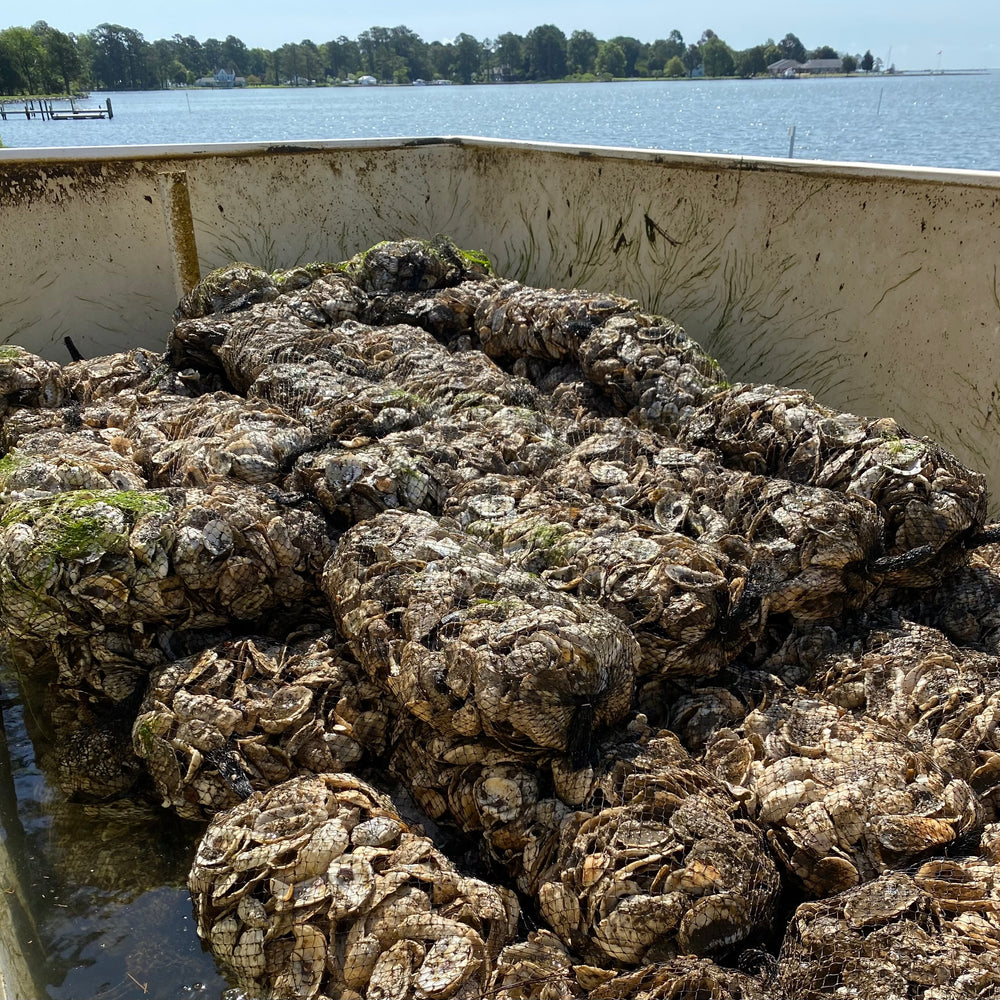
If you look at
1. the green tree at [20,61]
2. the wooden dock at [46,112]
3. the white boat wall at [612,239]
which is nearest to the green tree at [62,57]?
the green tree at [20,61]

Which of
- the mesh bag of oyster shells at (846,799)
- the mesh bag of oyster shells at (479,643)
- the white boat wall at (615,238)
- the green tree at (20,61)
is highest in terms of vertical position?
the green tree at (20,61)

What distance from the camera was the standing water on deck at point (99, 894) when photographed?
6.61 ft

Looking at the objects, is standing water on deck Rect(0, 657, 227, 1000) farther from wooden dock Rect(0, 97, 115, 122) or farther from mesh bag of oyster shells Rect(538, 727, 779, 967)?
wooden dock Rect(0, 97, 115, 122)

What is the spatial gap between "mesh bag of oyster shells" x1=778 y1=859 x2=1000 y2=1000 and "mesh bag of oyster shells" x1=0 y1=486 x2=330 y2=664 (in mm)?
1659

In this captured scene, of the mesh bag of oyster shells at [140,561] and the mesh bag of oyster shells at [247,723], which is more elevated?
the mesh bag of oyster shells at [140,561]

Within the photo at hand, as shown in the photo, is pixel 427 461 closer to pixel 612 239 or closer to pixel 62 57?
pixel 612 239

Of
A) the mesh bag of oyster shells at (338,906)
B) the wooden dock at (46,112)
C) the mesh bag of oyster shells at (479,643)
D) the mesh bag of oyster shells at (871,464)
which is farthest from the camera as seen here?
the wooden dock at (46,112)

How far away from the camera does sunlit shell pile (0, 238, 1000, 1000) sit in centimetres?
172

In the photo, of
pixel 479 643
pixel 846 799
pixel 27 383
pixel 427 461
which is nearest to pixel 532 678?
pixel 479 643

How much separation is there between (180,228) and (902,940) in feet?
18.7

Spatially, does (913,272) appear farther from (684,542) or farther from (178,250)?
(178,250)

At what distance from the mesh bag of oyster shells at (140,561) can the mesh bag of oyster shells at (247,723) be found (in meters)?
0.16

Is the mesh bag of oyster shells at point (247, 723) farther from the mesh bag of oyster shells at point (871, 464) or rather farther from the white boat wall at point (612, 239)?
the mesh bag of oyster shells at point (871, 464)

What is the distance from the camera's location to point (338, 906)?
1.75m
